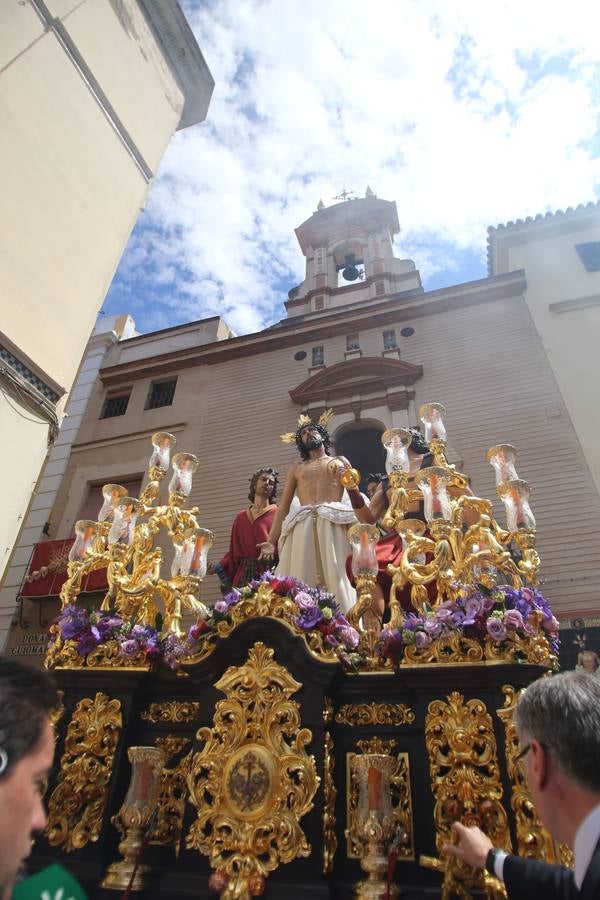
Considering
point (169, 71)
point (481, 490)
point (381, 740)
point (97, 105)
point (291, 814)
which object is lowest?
point (291, 814)

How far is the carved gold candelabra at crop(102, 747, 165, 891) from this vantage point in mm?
2678

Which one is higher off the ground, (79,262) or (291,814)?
(79,262)

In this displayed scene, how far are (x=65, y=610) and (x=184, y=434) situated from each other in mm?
9399

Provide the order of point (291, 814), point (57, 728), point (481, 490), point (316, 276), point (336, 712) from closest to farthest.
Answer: point (291, 814) → point (336, 712) → point (57, 728) → point (481, 490) → point (316, 276)

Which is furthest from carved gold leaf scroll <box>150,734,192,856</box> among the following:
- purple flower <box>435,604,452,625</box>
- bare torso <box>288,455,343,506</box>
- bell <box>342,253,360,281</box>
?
bell <box>342,253,360,281</box>

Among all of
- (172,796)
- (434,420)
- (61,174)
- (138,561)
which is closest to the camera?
(172,796)

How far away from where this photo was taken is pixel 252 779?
2768 mm

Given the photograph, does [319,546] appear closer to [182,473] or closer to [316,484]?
[316,484]

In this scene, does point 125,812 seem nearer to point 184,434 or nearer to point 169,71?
point 184,434

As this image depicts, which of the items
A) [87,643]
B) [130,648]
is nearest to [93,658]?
[87,643]

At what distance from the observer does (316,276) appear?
51.9ft

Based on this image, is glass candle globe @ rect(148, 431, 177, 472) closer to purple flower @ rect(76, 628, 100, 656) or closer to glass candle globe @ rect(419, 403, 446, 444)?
purple flower @ rect(76, 628, 100, 656)

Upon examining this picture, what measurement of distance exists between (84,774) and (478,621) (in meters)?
2.47

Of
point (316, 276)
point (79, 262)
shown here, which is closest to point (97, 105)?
point (79, 262)
